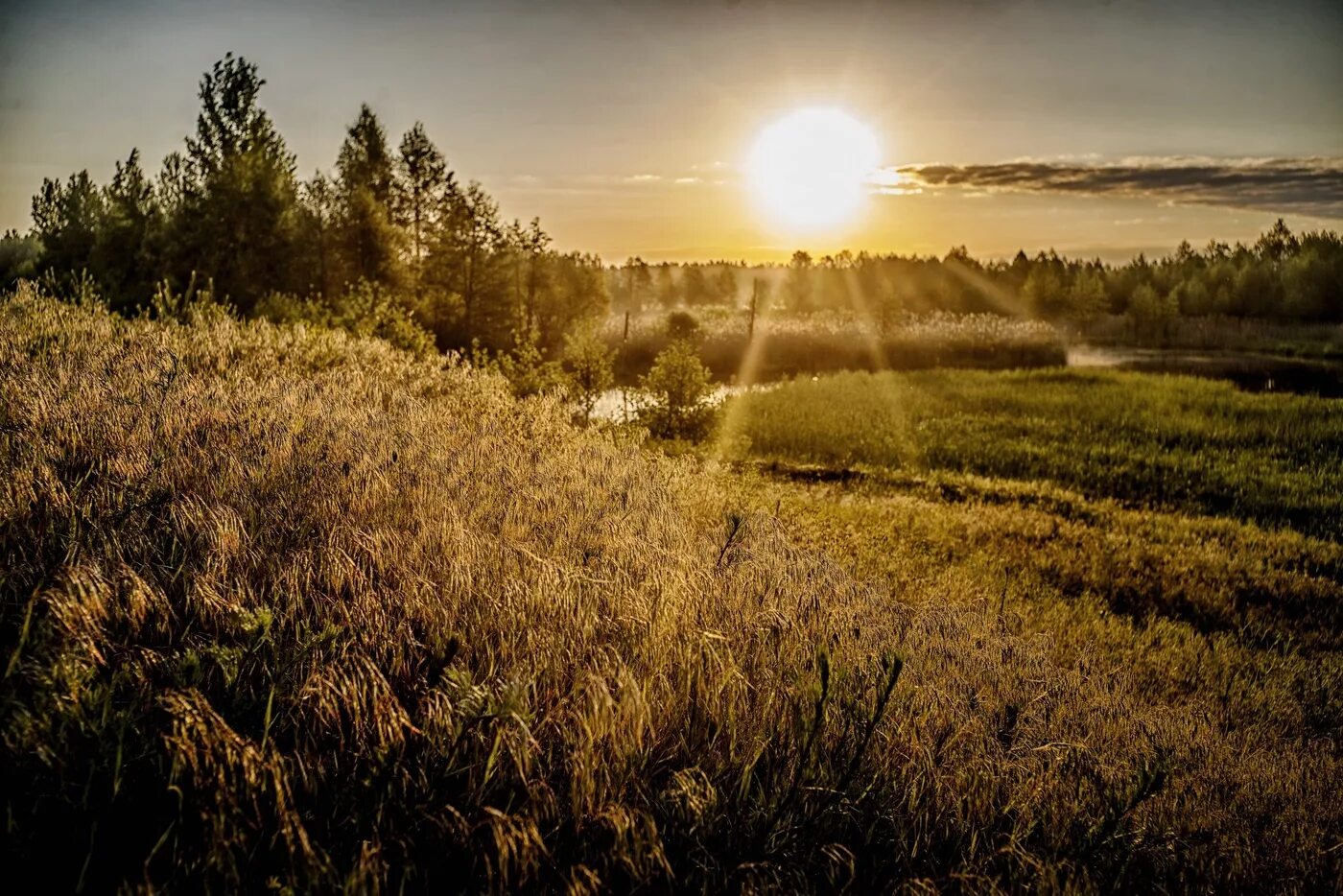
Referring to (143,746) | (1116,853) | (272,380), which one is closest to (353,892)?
(143,746)

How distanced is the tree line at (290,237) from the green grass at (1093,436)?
14645 mm

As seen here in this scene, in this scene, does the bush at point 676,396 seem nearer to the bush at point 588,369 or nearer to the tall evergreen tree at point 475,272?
the bush at point 588,369

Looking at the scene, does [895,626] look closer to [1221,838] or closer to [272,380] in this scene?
[1221,838]

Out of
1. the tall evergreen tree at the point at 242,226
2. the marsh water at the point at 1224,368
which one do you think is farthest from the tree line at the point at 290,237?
the marsh water at the point at 1224,368

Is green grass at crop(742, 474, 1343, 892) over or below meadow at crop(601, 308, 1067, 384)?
below

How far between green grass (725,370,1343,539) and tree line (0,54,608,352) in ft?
48.0

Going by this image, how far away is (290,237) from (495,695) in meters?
41.3

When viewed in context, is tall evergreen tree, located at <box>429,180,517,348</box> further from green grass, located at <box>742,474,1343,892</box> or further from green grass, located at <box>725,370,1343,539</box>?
green grass, located at <box>742,474,1343,892</box>

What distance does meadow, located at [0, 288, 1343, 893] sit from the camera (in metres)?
2.31

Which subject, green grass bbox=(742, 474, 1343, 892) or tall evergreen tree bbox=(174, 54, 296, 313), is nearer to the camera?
green grass bbox=(742, 474, 1343, 892)

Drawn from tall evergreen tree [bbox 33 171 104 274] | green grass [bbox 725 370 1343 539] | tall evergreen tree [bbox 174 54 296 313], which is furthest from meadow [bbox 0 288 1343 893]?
tall evergreen tree [bbox 33 171 104 274]

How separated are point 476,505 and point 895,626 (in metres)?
3.19

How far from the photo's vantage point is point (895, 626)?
5906 mm

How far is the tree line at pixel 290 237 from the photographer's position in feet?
123
